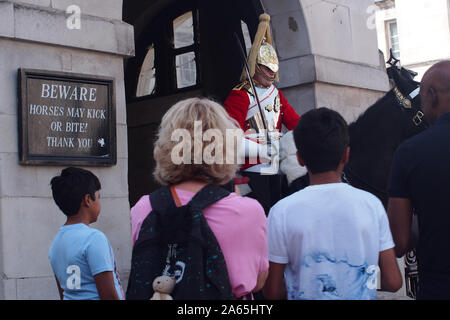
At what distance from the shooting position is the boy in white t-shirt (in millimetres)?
2846

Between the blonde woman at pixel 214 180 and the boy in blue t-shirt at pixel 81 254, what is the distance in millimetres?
679

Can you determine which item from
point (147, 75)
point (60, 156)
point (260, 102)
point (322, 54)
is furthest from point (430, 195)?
point (147, 75)

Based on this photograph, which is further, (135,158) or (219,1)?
(135,158)

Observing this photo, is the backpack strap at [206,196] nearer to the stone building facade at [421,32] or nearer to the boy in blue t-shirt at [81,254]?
the boy in blue t-shirt at [81,254]

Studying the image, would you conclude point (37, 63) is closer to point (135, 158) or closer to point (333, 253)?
point (333, 253)

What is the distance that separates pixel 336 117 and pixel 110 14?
2.85m

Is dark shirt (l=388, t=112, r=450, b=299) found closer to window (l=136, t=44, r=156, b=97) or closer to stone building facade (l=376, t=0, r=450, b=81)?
window (l=136, t=44, r=156, b=97)

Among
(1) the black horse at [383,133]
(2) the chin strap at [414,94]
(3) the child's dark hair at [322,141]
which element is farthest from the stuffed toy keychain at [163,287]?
(2) the chin strap at [414,94]

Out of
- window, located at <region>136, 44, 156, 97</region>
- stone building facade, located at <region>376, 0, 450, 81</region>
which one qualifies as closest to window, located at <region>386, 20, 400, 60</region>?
stone building facade, located at <region>376, 0, 450, 81</region>

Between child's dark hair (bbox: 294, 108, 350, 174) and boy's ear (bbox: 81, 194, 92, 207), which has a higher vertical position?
child's dark hair (bbox: 294, 108, 350, 174)

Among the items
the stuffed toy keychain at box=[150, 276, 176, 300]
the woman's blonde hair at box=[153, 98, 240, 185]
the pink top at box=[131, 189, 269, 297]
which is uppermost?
the woman's blonde hair at box=[153, 98, 240, 185]

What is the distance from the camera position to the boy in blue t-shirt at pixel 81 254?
3.43m
